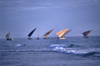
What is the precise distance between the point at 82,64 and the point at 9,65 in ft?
24.8

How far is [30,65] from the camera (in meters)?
16.7

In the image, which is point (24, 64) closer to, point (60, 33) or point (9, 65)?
point (9, 65)

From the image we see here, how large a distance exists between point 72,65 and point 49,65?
91.4 inches

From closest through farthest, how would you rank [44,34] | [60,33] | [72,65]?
[72,65] < [60,33] < [44,34]

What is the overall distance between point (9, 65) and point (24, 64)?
1544mm

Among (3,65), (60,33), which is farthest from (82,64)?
(60,33)

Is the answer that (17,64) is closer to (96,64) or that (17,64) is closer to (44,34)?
(96,64)

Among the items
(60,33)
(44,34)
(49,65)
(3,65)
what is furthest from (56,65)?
Answer: (44,34)

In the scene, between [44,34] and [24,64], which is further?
[44,34]

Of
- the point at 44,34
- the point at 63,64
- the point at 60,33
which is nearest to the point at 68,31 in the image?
the point at 60,33

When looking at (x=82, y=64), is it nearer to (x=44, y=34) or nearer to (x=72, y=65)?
(x=72, y=65)

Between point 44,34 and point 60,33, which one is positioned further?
point 44,34

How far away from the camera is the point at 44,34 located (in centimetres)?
10281

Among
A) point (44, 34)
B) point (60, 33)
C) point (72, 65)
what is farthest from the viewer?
point (44, 34)
